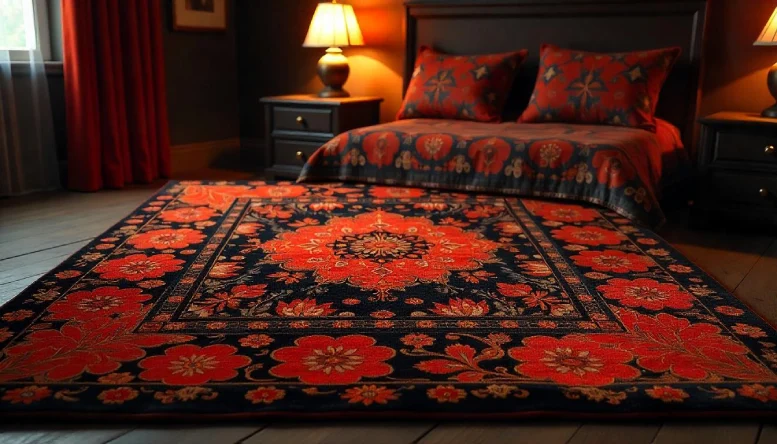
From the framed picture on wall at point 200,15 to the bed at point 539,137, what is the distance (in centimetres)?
129

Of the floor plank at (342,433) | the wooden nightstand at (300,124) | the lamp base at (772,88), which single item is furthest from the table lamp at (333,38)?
the floor plank at (342,433)

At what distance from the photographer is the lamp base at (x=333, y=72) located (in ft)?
14.6

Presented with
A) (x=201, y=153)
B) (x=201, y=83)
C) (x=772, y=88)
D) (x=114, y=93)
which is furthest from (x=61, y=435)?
(x=201, y=83)

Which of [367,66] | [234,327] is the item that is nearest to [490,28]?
[367,66]

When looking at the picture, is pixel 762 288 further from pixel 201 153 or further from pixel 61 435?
pixel 201 153

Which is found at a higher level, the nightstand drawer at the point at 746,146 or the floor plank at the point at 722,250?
the nightstand drawer at the point at 746,146

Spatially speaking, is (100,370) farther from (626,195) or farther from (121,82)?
(121,82)

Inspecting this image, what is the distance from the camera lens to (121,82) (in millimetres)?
4031

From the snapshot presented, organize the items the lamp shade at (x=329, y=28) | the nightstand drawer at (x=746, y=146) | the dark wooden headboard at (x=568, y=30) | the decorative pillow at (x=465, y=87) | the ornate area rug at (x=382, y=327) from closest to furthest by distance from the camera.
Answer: the ornate area rug at (x=382, y=327) → the nightstand drawer at (x=746, y=146) → the dark wooden headboard at (x=568, y=30) → the decorative pillow at (x=465, y=87) → the lamp shade at (x=329, y=28)

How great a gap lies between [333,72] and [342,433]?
333 cm

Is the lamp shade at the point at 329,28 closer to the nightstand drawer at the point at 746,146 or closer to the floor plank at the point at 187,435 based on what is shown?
the nightstand drawer at the point at 746,146

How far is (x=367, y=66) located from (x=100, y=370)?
3429mm

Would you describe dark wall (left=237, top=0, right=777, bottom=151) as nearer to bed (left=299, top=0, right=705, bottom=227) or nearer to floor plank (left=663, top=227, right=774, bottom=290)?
bed (left=299, top=0, right=705, bottom=227)

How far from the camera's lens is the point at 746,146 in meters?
3.17
